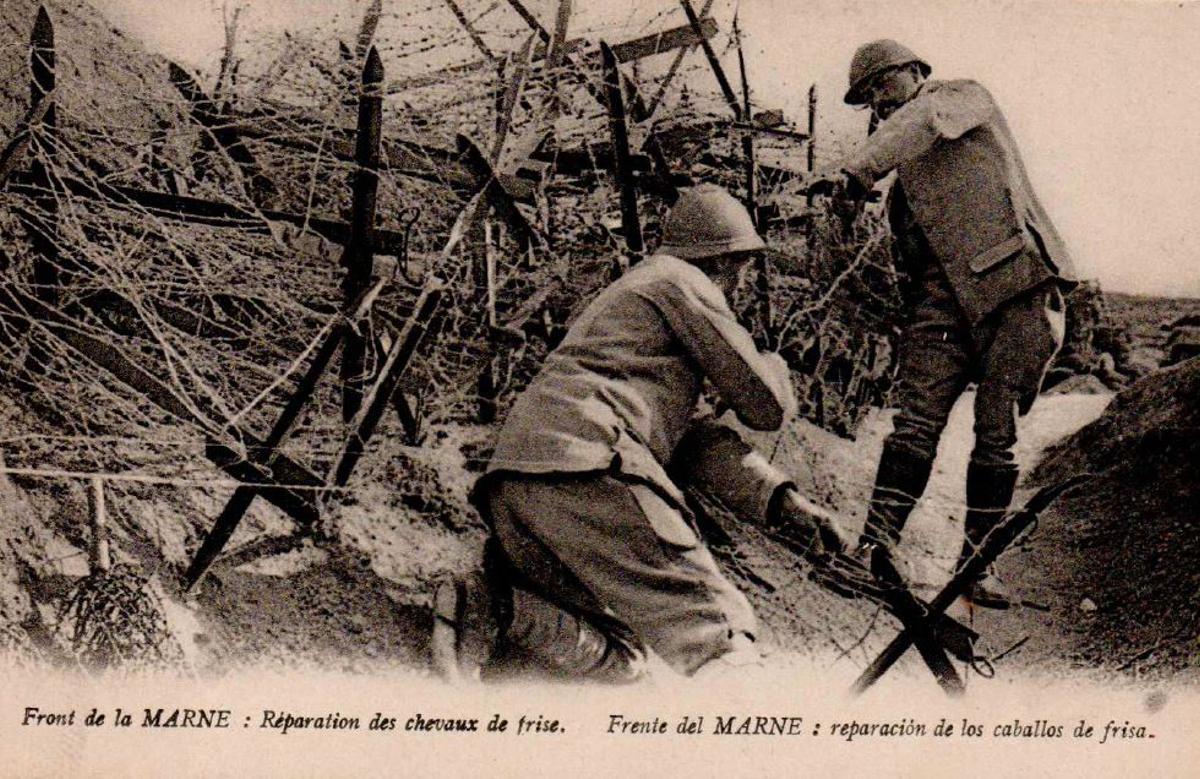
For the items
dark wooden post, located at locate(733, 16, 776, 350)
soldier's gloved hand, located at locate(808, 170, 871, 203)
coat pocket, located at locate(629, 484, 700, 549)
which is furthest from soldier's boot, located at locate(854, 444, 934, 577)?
soldier's gloved hand, located at locate(808, 170, 871, 203)

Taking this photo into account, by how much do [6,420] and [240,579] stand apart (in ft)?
2.96

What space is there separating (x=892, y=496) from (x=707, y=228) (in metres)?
1.23

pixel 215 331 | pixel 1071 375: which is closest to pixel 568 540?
pixel 215 331

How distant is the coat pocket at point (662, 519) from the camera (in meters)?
3.03

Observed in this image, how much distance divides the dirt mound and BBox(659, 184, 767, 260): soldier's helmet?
166cm

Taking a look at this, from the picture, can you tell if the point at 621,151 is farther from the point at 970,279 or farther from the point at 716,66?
the point at 970,279

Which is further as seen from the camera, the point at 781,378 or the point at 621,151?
the point at 621,151

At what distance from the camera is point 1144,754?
3.83m

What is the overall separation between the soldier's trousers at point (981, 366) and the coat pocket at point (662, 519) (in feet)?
3.29

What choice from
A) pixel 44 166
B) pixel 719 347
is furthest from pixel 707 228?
pixel 44 166

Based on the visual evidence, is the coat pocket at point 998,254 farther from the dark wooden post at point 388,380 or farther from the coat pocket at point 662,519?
the dark wooden post at point 388,380

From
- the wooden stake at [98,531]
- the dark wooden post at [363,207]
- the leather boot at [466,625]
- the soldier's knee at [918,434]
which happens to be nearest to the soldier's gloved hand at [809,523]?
the soldier's knee at [918,434]

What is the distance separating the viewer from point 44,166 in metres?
3.28

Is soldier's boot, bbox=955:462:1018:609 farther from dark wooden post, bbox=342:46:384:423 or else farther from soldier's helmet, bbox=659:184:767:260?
dark wooden post, bbox=342:46:384:423
